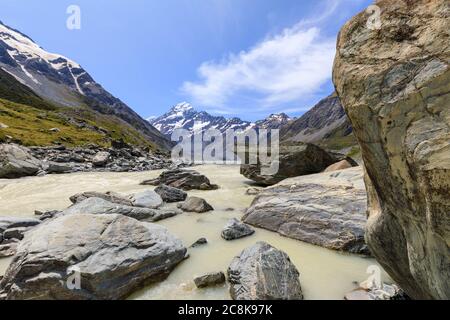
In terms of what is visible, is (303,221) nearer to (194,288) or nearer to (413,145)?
(194,288)

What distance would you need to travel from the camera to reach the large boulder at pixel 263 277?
657 cm

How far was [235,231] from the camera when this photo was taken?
11516 mm

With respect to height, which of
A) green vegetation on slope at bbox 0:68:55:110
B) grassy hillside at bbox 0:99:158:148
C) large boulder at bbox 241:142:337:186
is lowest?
large boulder at bbox 241:142:337:186

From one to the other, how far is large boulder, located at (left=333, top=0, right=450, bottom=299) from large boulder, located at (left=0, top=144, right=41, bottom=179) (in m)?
38.9

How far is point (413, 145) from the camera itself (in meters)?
4.36

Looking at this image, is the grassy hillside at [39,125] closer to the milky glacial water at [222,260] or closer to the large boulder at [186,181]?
the large boulder at [186,181]

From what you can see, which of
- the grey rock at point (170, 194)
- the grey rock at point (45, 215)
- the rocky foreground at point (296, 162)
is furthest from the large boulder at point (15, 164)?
the rocky foreground at point (296, 162)

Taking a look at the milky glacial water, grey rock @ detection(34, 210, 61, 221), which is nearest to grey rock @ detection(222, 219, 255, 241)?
the milky glacial water

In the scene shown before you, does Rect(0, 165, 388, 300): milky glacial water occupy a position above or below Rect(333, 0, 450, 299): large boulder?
below

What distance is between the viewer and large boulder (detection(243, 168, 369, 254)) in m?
10.5

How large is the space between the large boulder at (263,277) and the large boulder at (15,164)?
118 ft

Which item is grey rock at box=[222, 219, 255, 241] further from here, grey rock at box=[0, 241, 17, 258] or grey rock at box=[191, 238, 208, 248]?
grey rock at box=[0, 241, 17, 258]

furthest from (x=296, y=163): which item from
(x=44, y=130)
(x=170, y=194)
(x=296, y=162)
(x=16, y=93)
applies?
(x=16, y=93)

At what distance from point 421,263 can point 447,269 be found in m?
0.66
